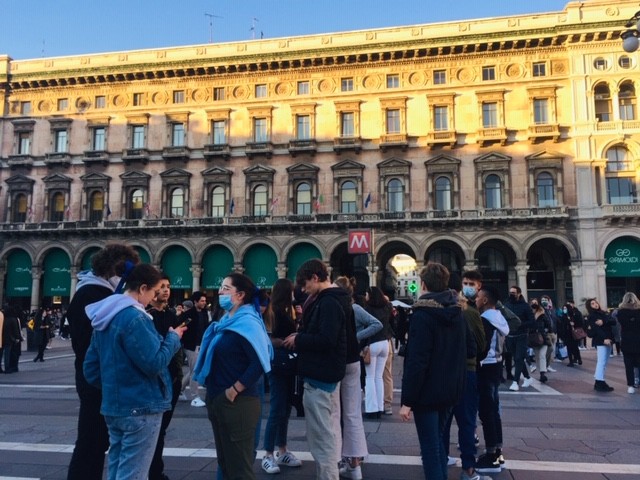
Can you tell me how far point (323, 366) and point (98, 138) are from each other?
123 feet

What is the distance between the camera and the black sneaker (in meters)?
5.37

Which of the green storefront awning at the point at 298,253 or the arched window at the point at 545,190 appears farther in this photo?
the green storefront awning at the point at 298,253

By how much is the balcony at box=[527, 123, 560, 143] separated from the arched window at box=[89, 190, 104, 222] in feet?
98.0

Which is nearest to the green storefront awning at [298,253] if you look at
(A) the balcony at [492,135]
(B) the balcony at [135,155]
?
(A) the balcony at [492,135]

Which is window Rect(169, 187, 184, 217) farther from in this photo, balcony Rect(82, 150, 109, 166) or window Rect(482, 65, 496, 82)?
window Rect(482, 65, 496, 82)

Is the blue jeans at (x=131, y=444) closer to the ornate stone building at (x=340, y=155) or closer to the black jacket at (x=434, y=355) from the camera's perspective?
the black jacket at (x=434, y=355)

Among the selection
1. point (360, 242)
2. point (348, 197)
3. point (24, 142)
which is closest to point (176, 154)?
point (348, 197)

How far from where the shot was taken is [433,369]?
4.36 meters

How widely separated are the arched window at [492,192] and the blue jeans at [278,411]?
27861mm

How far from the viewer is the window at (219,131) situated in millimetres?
35000

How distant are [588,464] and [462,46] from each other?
101 ft

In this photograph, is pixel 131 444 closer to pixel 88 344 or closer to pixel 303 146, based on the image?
pixel 88 344

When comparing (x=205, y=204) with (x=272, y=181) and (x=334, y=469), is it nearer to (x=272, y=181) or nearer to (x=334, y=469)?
(x=272, y=181)

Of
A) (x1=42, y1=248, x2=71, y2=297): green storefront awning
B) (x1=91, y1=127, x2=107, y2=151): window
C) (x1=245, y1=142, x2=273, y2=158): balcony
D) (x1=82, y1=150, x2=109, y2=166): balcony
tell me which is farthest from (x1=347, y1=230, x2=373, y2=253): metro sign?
(x1=91, y1=127, x2=107, y2=151): window
